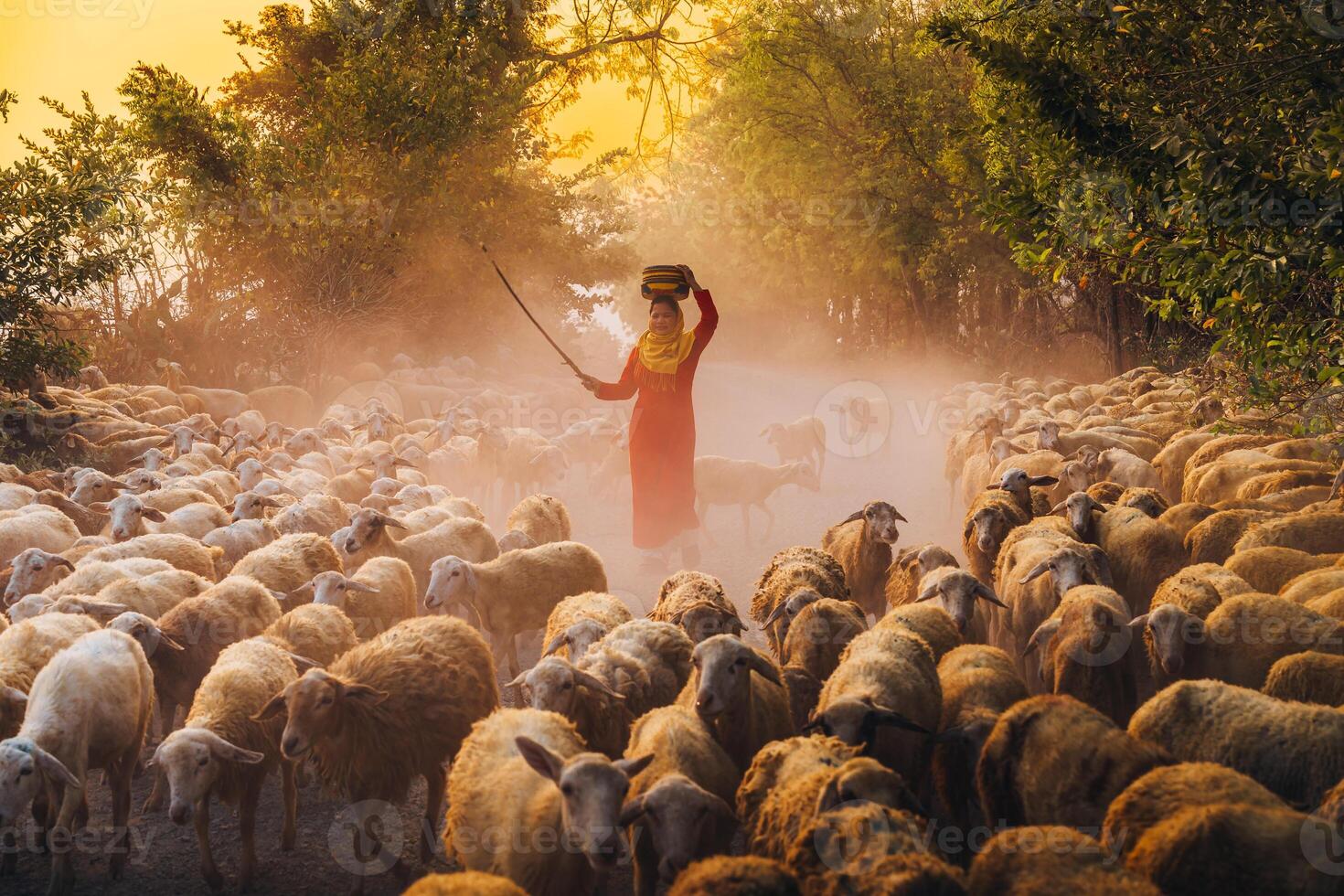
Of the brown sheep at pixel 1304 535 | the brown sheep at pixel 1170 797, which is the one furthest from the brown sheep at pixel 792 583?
the brown sheep at pixel 1170 797

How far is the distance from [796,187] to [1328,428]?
73.2 ft

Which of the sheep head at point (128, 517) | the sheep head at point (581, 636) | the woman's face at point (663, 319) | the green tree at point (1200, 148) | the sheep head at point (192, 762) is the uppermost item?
the green tree at point (1200, 148)

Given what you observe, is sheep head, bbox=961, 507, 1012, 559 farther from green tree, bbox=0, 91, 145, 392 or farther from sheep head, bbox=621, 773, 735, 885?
green tree, bbox=0, 91, 145, 392

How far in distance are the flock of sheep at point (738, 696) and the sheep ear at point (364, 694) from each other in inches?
0.6

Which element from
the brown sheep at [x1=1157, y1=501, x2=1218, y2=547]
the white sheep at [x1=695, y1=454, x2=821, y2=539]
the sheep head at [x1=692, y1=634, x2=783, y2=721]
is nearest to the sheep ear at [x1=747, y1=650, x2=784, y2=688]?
the sheep head at [x1=692, y1=634, x2=783, y2=721]

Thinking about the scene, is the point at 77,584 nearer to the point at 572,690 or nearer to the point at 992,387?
the point at 572,690

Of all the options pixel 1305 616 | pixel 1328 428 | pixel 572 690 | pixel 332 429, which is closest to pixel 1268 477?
pixel 1328 428

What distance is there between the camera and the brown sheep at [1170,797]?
3885 mm

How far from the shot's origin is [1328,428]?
32.5ft

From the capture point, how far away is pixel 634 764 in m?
4.31

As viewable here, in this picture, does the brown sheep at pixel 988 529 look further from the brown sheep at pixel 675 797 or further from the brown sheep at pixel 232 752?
the brown sheep at pixel 232 752

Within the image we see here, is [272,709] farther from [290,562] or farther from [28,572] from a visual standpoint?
[28,572]

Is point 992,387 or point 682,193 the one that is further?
point 682,193

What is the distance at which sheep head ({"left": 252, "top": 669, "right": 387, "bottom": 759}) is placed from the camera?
524 cm
